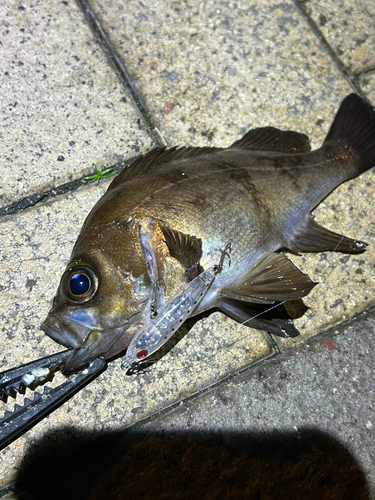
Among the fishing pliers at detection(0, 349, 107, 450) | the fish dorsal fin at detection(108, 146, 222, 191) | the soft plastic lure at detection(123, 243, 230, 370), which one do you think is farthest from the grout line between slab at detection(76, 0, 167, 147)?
the fishing pliers at detection(0, 349, 107, 450)

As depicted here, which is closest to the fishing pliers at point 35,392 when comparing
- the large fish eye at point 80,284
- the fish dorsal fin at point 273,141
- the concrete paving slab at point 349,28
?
the large fish eye at point 80,284

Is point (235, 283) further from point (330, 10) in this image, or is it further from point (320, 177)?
point (330, 10)

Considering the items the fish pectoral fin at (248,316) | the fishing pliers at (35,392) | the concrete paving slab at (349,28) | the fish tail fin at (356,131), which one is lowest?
the fish pectoral fin at (248,316)

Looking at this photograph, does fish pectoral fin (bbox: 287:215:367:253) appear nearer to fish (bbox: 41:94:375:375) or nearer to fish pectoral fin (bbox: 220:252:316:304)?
fish (bbox: 41:94:375:375)

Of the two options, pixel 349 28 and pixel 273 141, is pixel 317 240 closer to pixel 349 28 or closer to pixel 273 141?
pixel 273 141

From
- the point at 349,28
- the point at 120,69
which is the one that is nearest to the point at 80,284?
the point at 120,69

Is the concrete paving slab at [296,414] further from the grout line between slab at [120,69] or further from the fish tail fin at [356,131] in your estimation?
the grout line between slab at [120,69]
